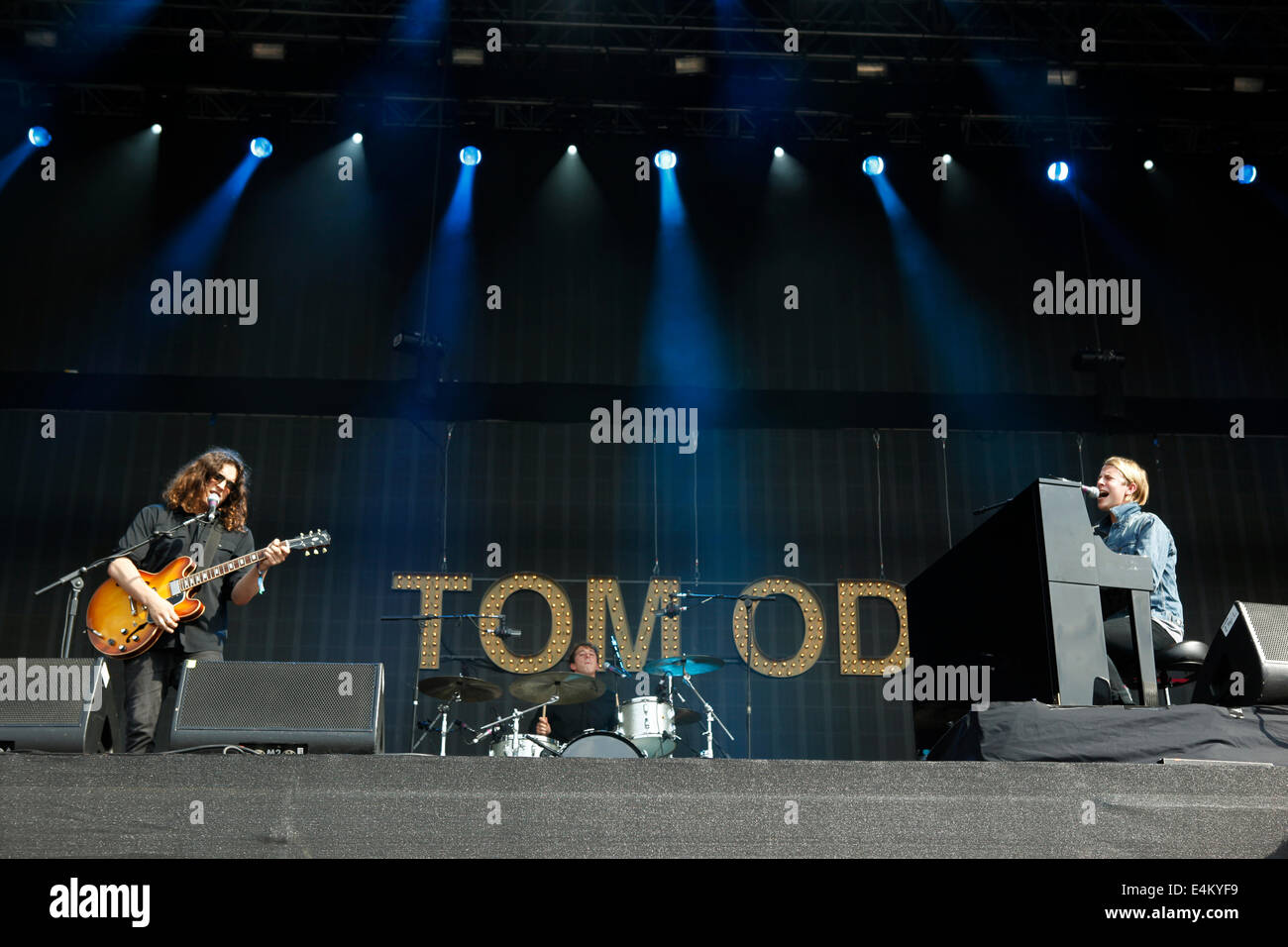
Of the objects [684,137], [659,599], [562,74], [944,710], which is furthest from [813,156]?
[944,710]

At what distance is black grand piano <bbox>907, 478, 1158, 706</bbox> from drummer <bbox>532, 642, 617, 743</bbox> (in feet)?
12.5

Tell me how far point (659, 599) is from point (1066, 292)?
176 inches

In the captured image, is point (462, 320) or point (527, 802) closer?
point (527, 802)

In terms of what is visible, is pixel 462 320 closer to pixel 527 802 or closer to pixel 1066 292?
pixel 1066 292

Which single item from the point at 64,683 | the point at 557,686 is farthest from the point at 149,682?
the point at 557,686

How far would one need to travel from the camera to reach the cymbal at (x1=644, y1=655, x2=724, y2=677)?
7.25 m

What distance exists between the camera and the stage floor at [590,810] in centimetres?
224

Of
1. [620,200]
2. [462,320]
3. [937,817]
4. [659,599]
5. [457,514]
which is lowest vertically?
[937,817]

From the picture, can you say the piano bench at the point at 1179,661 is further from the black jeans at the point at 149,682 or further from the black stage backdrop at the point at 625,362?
the black stage backdrop at the point at 625,362

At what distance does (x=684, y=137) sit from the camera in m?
10.1

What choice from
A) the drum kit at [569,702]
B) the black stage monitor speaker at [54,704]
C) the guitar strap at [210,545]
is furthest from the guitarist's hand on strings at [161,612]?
the drum kit at [569,702]

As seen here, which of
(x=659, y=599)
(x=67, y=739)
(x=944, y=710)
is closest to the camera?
(x=67, y=739)
